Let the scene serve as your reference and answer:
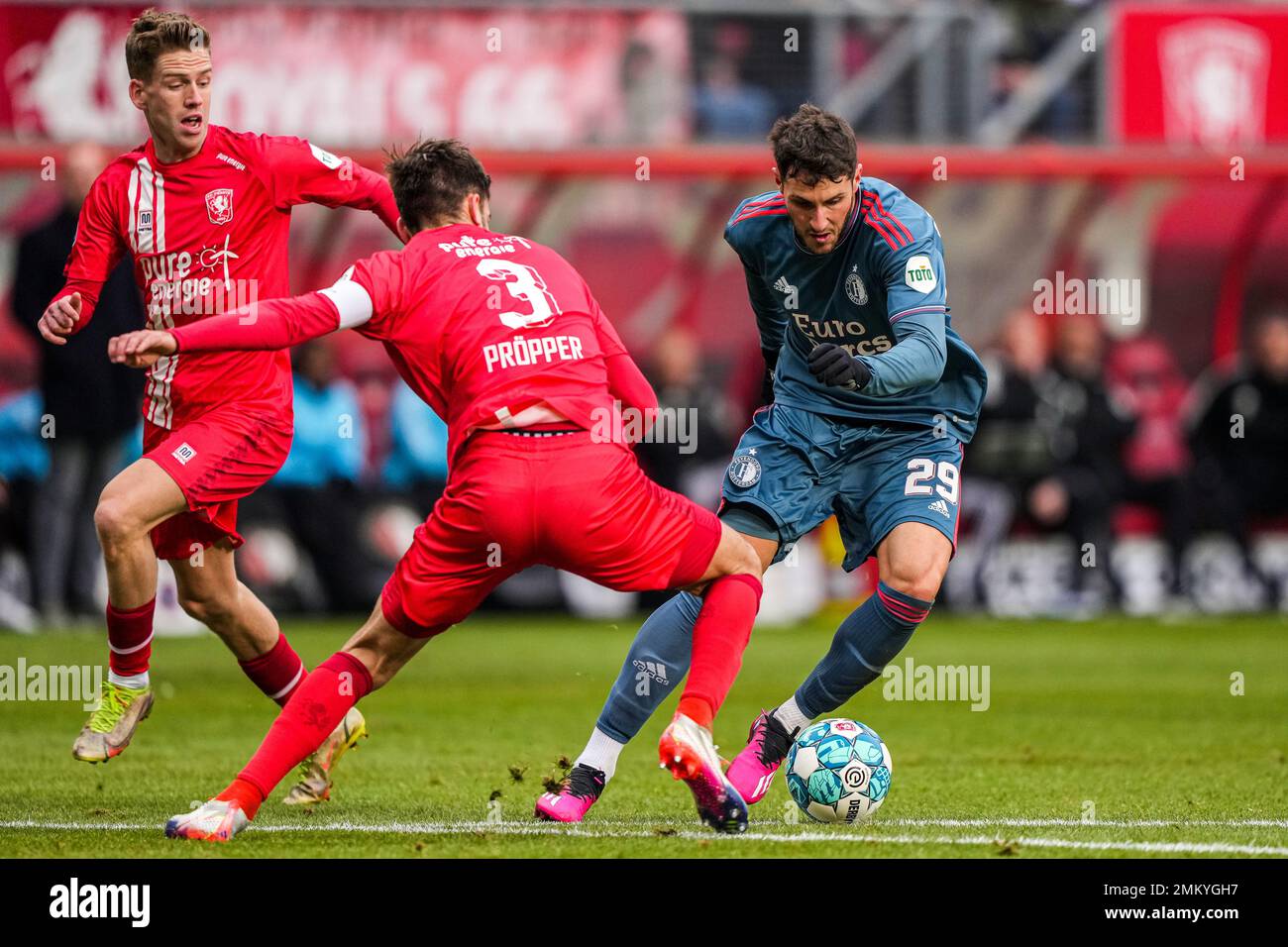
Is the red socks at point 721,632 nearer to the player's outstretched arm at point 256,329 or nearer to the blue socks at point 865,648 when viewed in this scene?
the blue socks at point 865,648

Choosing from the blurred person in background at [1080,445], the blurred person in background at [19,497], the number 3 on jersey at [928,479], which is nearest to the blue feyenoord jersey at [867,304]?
the number 3 on jersey at [928,479]

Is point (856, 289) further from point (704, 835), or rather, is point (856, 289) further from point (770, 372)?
point (704, 835)

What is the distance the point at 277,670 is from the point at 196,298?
1.36 meters

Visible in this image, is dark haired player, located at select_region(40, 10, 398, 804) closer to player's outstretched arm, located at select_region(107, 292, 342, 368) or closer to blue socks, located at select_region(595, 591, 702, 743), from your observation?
blue socks, located at select_region(595, 591, 702, 743)

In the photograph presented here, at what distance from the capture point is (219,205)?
6.94 m

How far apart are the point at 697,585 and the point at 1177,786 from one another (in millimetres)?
2237

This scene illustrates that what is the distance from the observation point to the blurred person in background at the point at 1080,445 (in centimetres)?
1570

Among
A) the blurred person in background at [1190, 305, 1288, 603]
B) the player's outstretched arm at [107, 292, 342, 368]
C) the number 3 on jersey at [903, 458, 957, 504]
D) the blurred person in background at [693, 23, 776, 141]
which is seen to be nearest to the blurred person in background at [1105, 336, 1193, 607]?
the blurred person in background at [1190, 305, 1288, 603]

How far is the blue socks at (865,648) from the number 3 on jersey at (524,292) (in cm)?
161

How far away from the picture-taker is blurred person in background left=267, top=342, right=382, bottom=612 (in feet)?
48.0

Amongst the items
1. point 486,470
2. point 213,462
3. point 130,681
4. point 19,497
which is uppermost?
point 486,470

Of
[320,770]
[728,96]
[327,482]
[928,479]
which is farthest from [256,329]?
[728,96]

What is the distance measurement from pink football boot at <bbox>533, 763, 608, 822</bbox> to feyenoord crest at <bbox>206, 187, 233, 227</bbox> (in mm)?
2248
